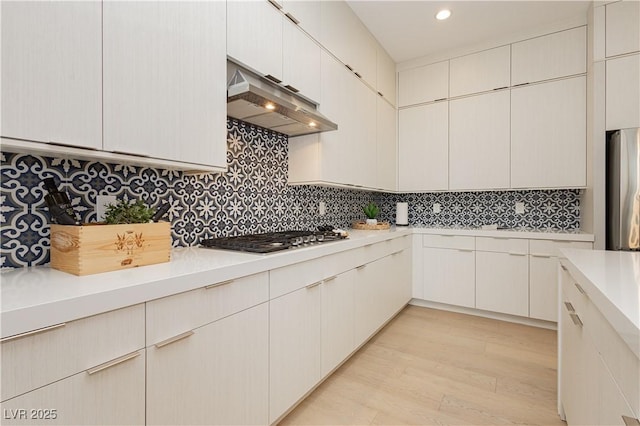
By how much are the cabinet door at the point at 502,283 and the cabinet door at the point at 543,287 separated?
43 millimetres

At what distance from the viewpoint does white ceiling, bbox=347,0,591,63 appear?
2604 mm

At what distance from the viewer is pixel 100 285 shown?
0.89 metres

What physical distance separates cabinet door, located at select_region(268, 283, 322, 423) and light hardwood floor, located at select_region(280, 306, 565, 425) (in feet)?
0.62

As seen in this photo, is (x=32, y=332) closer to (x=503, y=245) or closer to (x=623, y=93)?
(x=503, y=245)

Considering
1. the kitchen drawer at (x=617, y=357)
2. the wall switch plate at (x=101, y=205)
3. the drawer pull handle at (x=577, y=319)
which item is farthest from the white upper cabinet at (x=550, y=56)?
the wall switch plate at (x=101, y=205)

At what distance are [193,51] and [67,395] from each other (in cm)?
134

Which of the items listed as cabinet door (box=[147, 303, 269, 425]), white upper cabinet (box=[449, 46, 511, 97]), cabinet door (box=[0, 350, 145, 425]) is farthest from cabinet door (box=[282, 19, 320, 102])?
white upper cabinet (box=[449, 46, 511, 97])

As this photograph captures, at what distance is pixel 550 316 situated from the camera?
110 inches

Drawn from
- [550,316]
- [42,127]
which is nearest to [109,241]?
[42,127]

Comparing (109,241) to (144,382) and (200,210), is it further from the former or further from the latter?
(200,210)

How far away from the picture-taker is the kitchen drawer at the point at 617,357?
62 centimetres

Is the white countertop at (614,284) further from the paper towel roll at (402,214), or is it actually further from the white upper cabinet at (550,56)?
the white upper cabinet at (550,56)

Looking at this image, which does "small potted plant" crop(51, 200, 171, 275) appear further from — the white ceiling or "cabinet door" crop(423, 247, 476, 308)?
"cabinet door" crop(423, 247, 476, 308)

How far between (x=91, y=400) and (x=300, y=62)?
201 cm
